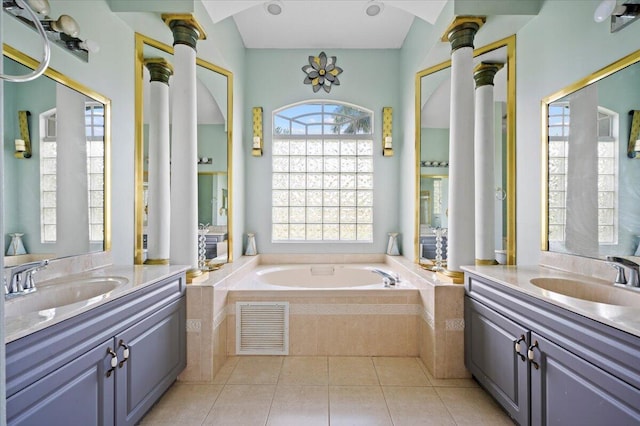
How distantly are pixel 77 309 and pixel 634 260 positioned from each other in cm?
260

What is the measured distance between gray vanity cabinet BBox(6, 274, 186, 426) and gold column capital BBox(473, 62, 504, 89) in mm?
2862

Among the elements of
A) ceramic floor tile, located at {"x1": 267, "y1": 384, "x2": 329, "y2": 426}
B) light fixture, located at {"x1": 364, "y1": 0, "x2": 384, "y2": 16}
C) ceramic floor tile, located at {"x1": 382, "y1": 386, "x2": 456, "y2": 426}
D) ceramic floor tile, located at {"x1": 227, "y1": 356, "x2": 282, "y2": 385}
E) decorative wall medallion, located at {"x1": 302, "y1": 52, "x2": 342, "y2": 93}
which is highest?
light fixture, located at {"x1": 364, "y1": 0, "x2": 384, "y2": 16}

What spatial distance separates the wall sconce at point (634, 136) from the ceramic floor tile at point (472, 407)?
162 cm

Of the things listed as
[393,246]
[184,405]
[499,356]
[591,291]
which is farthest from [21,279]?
[393,246]

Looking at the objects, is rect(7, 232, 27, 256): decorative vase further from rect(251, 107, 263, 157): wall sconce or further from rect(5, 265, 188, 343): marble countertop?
rect(251, 107, 263, 157): wall sconce

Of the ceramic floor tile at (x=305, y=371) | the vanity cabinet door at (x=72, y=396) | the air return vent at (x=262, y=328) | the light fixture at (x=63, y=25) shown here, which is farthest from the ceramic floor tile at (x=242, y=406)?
the light fixture at (x=63, y=25)

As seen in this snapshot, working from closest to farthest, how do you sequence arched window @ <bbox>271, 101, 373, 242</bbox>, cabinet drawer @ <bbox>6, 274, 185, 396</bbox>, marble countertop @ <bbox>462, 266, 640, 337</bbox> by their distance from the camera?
cabinet drawer @ <bbox>6, 274, 185, 396</bbox> < marble countertop @ <bbox>462, 266, 640, 337</bbox> < arched window @ <bbox>271, 101, 373, 242</bbox>

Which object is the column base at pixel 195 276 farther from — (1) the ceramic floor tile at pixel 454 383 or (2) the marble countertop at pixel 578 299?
(2) the marble countertop at pixel 578 299

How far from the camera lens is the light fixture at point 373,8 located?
9.98ft

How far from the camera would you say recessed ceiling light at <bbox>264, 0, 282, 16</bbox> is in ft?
10.0

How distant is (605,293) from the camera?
1640 mm

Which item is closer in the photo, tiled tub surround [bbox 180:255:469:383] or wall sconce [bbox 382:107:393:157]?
tiled tub surround [bbox 180:255:469:383]

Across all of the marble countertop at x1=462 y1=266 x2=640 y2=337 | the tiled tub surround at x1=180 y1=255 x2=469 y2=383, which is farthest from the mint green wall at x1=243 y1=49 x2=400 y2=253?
the marble countertop at x1=462 y1=266 x2=640 y2=337

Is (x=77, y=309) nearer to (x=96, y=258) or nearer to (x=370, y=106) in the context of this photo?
(x=96, y=258)
